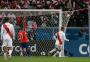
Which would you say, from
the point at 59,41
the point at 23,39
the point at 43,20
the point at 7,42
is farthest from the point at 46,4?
the point at 7,42

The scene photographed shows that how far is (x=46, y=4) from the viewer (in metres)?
35.3

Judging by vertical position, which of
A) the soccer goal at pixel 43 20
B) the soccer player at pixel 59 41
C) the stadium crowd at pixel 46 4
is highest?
the stadium crowd at pixel 46 4

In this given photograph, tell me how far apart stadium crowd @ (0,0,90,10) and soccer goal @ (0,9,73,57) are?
372 centimetres

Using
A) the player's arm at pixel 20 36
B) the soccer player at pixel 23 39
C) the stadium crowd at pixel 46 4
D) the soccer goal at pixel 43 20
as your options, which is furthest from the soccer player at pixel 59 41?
the stadium crowd at pixel 46 4

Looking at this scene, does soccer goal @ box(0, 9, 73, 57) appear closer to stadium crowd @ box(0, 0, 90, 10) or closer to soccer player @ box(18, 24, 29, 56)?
soccer player @ box(18, 24, 29, 56)

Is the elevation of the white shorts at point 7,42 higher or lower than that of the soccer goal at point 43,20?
lower

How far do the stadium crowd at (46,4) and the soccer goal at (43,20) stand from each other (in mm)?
3724

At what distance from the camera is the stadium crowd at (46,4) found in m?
34.9

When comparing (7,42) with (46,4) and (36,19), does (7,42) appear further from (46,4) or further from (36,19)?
(46,4)

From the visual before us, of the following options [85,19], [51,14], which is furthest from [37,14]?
[85,19]

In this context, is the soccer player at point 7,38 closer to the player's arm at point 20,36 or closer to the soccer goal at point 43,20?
the player's arm at point 20,36

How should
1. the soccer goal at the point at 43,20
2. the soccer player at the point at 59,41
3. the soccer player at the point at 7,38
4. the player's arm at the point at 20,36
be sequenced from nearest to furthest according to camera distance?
the soccer player at the point at 7,38
the soccer player at the point at 59,41
the soccer goal at the point at 43,20
the player's arm at the point at 20,36

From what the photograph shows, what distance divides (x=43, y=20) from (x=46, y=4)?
457 centimetres

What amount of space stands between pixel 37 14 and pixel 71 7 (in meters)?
4.55
